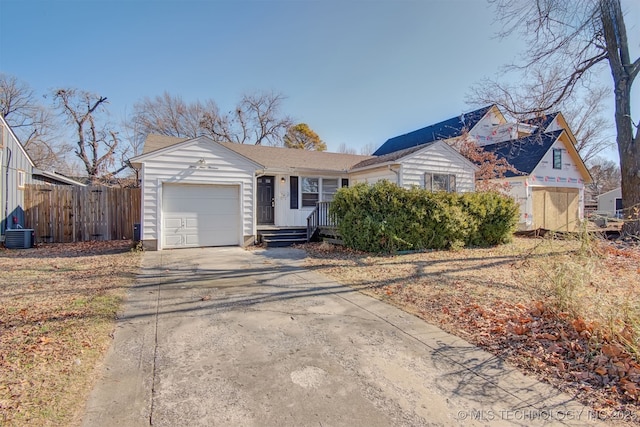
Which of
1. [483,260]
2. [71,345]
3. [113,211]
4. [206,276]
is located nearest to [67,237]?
[113,211]

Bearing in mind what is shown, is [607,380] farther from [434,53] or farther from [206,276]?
[434,53]

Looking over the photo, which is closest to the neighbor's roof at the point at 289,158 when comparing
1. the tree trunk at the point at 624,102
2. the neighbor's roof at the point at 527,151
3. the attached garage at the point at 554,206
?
the neighbor's roof at the point at 527,151

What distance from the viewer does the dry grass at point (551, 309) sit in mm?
2893

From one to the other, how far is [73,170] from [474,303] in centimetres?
3343

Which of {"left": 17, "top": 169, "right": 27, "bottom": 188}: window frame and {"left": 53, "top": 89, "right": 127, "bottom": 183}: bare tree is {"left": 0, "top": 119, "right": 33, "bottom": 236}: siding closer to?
{"left": 17, "top": 169, "right": 27, "bottom": 188}: window frame

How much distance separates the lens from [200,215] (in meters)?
10.7

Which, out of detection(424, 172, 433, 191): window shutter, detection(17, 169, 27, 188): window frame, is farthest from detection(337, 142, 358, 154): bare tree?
detection(17, 169, 27, 188): window frame

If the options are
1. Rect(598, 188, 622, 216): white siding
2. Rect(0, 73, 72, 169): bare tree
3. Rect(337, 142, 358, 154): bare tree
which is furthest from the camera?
Rect(337, 142, 358, 154): bare tree

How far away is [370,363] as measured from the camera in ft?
Answer: 10.4

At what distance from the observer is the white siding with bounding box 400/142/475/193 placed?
12.2 metres

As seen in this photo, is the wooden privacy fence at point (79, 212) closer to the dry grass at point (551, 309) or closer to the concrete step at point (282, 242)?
the concrete step at point (282, 242)

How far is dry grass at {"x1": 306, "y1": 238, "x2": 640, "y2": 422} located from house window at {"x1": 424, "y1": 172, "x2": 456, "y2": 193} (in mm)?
5632

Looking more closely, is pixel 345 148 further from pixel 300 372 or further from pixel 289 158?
pixel 300 372

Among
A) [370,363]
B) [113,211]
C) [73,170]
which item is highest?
[73,170]
